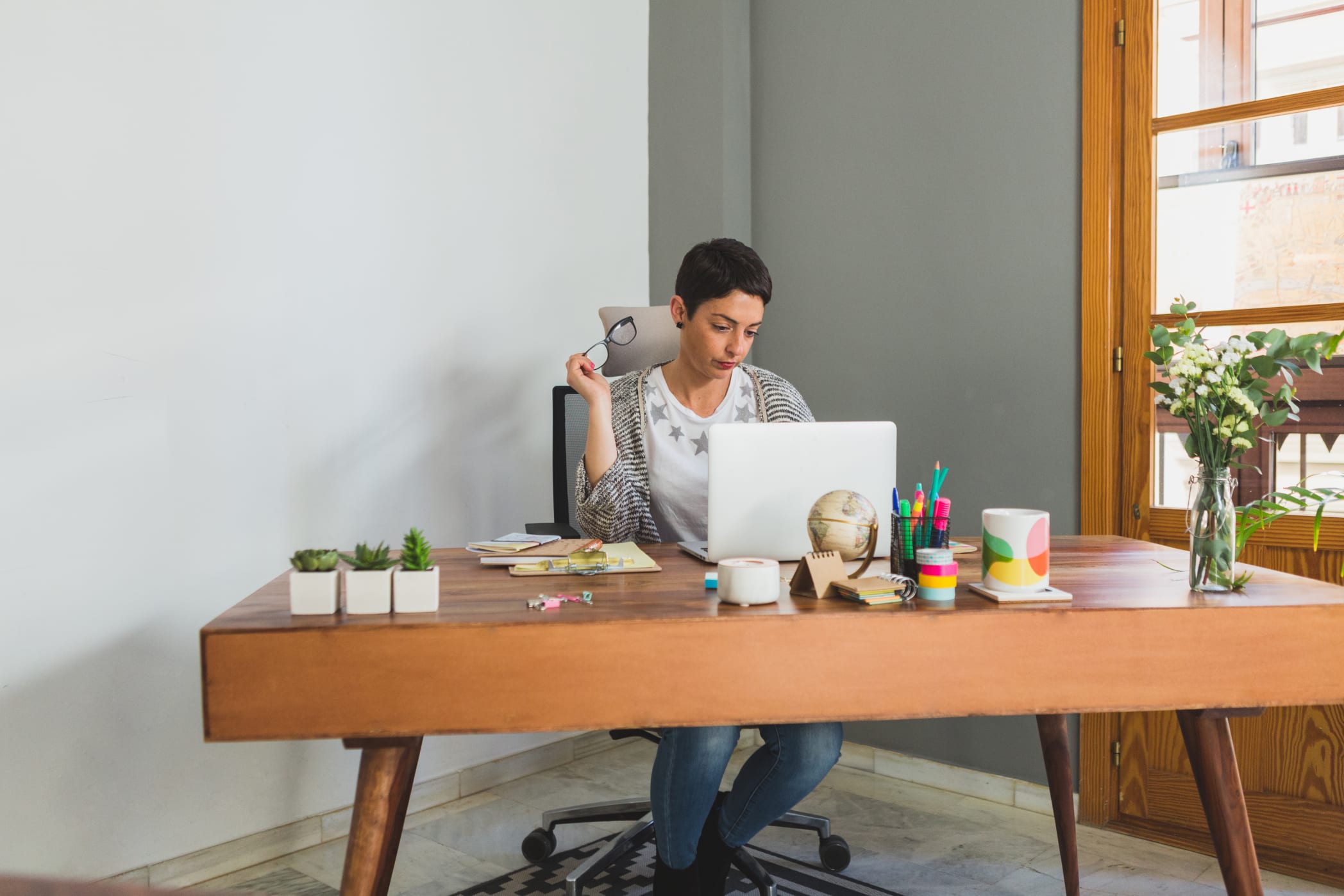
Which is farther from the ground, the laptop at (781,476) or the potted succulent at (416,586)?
the laptop at (781,476)

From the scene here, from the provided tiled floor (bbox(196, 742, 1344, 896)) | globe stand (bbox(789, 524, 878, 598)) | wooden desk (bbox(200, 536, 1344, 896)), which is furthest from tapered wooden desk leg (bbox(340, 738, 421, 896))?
tiled floor (bbox(196, 742, 1344, 896))

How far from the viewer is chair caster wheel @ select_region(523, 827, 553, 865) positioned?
7.02 feet

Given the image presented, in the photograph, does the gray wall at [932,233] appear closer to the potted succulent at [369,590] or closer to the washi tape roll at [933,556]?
the washi tape roll at [933,556]

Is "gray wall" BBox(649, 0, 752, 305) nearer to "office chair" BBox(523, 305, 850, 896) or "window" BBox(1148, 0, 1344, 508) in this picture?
"office chair" BBox(523, 305, 850, 896)

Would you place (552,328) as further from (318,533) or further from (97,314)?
(97,314)

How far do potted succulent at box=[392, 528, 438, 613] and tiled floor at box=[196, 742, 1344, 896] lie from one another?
1124mm

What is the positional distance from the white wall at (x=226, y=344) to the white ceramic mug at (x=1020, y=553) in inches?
64.2

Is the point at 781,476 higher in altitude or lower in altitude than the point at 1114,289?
lower

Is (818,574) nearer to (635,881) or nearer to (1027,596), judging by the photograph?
(1027,596)

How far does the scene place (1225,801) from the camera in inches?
54.1

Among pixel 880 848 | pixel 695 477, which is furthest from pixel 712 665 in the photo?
pixel 880 848

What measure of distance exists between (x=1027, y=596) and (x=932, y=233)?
5.34 feet

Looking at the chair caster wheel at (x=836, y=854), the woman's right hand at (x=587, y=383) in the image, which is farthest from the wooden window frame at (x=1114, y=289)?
the woman's right hand at (x=587, y=383)

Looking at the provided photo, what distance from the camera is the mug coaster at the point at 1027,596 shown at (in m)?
1.28
